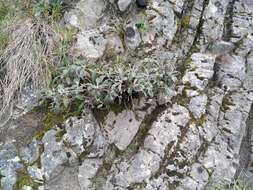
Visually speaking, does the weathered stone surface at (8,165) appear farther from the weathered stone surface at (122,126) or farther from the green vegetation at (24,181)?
the weathered stone surface at (122,126)

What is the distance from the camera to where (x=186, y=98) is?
4.72 m

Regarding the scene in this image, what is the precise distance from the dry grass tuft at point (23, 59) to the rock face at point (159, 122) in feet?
1.13

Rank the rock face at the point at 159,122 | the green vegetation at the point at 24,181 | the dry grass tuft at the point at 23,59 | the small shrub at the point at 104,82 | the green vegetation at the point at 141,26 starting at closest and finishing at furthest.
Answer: the green vegetation at the point at 24,181 < the rock face at the point at 159,122 < the small shrub at the point at 104,82 < the dry grass tuft at the point at 23,59 < the green vegetation at the point at 141,26

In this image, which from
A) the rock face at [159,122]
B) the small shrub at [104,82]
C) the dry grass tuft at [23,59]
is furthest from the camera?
the dry grass tuft at [23,59]

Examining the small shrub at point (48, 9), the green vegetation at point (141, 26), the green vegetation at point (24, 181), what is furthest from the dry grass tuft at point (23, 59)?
the green vegetation at point (141, 26)

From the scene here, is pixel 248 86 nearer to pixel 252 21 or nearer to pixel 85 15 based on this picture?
pixel 252 21

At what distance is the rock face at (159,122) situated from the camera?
4199 mm

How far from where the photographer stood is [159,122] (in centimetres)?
455

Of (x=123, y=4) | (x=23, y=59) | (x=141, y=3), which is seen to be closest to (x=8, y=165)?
(x=23, y=59)

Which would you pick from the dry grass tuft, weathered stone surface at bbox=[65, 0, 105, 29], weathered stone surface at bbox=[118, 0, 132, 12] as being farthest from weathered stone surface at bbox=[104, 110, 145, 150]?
weathered stone surface at bbox=[118, 0, 132, 12]

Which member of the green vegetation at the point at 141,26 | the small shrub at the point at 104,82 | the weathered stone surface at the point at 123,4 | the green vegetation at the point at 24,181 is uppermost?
the weathered stone surface at the point at 123,4

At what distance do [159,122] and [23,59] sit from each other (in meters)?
1.94

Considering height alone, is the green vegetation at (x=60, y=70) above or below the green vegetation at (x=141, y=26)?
below

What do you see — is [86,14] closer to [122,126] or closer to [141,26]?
[141,26]
